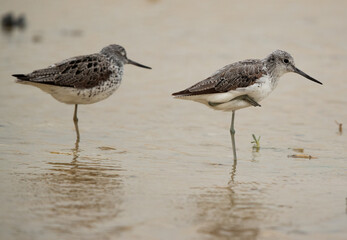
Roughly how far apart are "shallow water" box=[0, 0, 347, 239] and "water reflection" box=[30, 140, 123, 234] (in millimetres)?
18

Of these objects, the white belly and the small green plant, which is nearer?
the small green plant

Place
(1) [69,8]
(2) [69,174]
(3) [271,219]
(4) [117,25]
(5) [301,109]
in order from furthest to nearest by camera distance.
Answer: (1) [69,8]
(4) [117,25]
(5) [301,109]
(2) [69,174]
(3) [271,219]

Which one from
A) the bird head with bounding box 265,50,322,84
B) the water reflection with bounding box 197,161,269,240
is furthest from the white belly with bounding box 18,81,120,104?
the water reflection with bounding box 197,161,269,240

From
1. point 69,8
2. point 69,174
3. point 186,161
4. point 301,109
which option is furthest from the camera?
point 69,8

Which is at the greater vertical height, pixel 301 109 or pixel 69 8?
pixel 69 8

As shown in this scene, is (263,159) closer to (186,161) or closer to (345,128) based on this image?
(186,161)

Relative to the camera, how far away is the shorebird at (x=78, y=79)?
9.79 m

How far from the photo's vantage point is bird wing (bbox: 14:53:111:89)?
385 inches

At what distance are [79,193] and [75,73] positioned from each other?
349 centimetres

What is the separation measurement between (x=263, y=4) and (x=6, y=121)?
12.7 m

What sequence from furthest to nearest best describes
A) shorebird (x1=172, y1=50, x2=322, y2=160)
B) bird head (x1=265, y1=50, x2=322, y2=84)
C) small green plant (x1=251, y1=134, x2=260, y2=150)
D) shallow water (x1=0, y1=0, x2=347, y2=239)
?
1. bird head (x1=265, y1=50, x2=322, y2=84)
2. small green plant (x1=251, y1=134, x2=260, y2=150)
3. shorebird (x1=172, y1=50, x2=322, y2=160)
4. shallow water (x1=0, y1=0, x2=347, y2=239)

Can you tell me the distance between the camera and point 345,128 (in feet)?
34.2

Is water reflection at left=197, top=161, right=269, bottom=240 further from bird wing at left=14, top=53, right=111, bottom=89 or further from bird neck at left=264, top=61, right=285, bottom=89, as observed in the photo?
bird wing at left=14, top=53, right=111, bottom=89

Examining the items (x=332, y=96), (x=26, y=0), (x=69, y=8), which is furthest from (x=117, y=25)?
(x=332, y=96)
